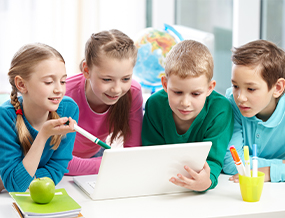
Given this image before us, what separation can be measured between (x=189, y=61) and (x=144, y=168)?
0.38 meters

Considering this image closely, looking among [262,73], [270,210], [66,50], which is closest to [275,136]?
[262,73]

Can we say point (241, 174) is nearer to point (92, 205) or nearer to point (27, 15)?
point (92, 205)

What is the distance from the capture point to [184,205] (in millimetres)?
989

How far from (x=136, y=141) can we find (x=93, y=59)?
363mm

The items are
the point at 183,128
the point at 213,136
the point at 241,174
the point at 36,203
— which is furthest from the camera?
the point at 183,128

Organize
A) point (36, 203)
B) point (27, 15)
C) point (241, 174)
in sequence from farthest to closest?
point (27, 15)
point (241, 174)
point (36, 203)

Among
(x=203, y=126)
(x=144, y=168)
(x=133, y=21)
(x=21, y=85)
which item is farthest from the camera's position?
(x=133, y=21)

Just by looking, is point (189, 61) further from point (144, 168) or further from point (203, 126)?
point (144, 168)

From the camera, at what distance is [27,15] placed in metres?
2.84

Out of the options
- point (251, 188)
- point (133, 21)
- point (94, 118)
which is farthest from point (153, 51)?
point (133, 21)

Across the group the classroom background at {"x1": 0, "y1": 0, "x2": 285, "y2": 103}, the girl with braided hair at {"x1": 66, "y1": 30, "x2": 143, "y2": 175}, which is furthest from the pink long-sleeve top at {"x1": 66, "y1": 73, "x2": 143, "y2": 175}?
the classroom background at {"x1": 0, "y1": 0, "x2": 285, "y2": 103}

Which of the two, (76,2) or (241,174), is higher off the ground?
(76,2)

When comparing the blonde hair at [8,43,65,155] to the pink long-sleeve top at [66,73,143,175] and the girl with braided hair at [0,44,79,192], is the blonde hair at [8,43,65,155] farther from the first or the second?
the pink long-sleeve top at [66,73,143,175]

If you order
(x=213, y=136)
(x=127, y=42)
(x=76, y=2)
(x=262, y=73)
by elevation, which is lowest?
(x=213, y=136)
